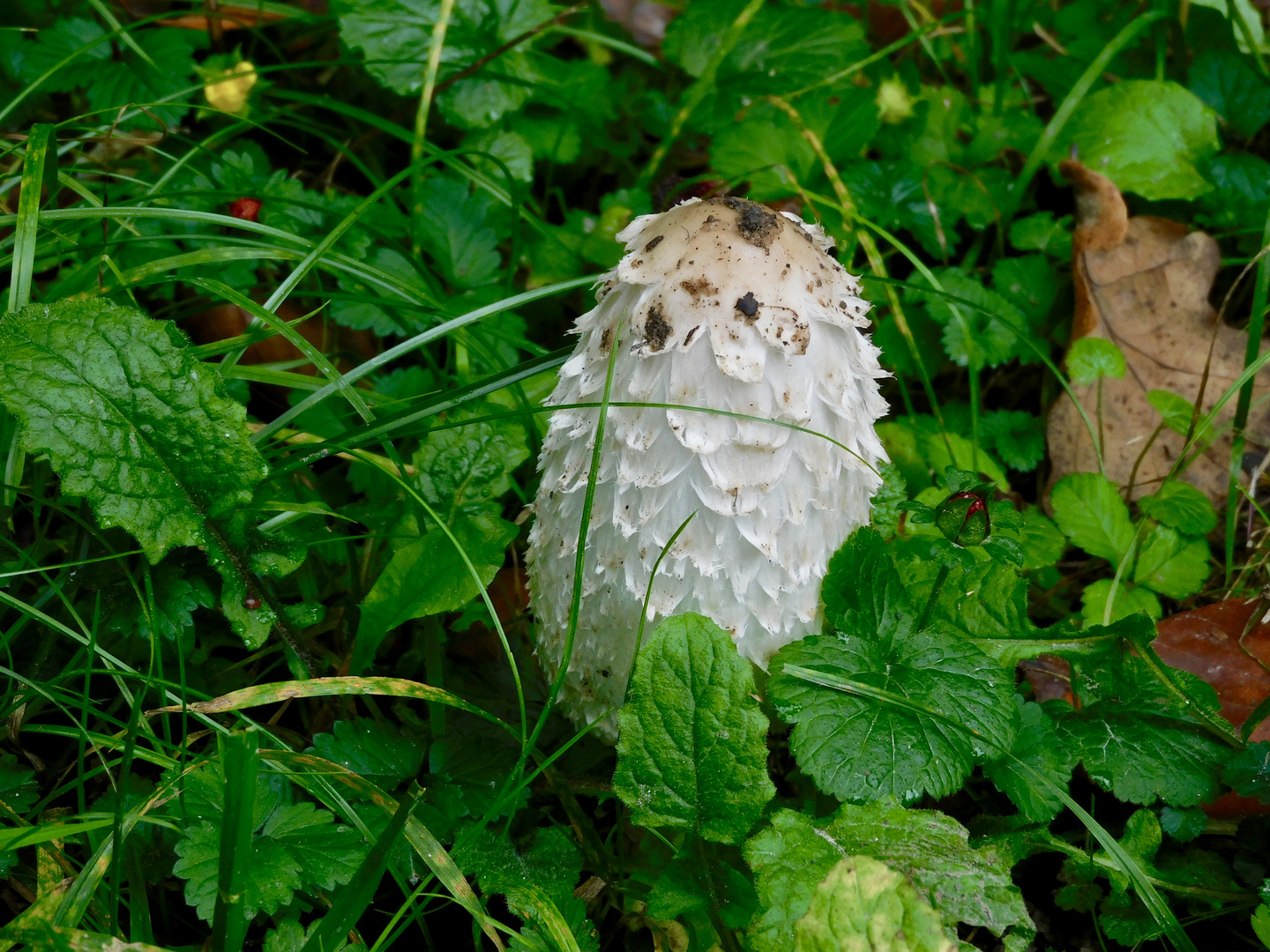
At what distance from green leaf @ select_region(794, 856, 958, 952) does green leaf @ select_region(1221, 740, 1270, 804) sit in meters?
0.66

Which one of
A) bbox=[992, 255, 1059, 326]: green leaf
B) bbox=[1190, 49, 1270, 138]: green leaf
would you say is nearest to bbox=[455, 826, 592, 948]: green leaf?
bbox=[992, 255, 1059, 326]: green leaf

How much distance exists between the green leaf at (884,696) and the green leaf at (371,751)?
0.64m

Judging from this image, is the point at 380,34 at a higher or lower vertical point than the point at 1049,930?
higher

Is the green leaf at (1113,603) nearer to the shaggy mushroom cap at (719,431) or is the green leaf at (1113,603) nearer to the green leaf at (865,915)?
the shaggy mushroom cap at (719,431)

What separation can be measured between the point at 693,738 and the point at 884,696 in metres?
0.29

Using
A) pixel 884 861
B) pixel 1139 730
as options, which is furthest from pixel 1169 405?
pixel 884 861

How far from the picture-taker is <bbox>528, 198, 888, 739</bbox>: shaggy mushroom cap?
1413mm

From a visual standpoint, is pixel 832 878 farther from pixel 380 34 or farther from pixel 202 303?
pixel 380 34

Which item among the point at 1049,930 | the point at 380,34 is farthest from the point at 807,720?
the point at 380,34

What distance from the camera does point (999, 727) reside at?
1512 millimetres

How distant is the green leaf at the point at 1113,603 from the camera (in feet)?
6.73

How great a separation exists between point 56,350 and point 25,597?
60 cm

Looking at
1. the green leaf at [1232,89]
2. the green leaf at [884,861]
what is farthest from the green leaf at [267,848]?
the green leaf at [1232,89]

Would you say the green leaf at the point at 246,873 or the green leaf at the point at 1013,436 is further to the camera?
the green leaf at the point at 1013,436
